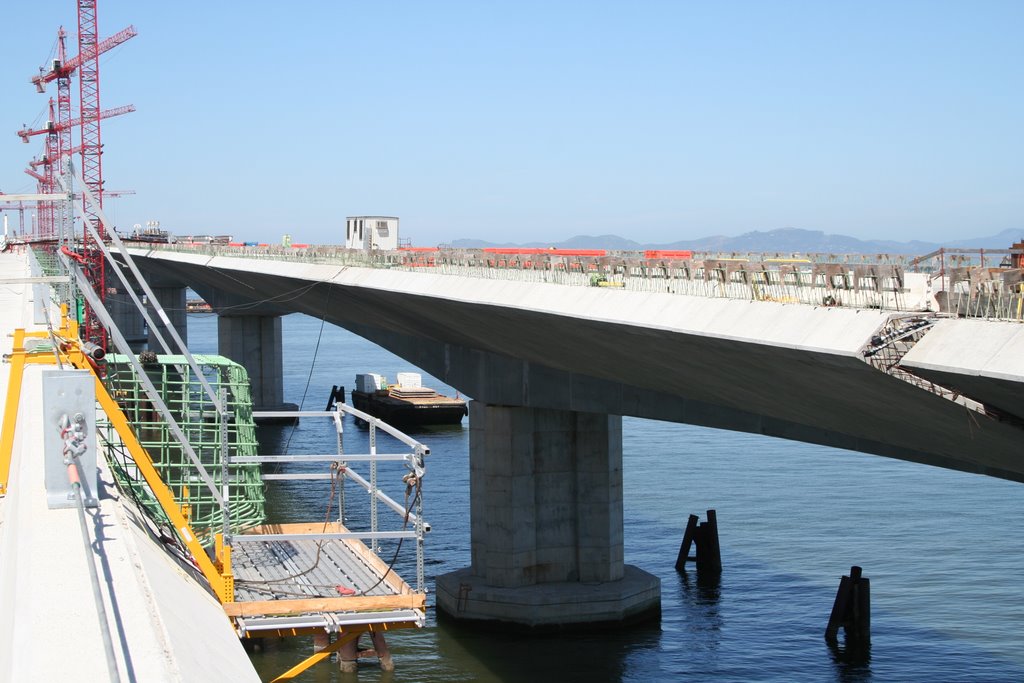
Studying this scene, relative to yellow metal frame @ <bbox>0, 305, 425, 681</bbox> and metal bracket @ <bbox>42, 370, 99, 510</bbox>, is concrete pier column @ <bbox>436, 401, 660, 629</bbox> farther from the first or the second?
metal bracket @ <bbox>42, 370, 99, 510</bbox>

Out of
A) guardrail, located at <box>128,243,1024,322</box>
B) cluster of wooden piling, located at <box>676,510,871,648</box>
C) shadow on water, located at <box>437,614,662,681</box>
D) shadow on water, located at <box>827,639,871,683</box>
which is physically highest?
guardrail, located at <box>128,243,1024,322</box>

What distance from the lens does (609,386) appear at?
1119 inches

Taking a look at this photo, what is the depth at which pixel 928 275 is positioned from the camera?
15.2 meters

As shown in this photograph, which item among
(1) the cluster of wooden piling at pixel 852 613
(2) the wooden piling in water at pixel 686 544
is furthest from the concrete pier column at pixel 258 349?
(1) the cluster of wooden piling at pixel 852 613

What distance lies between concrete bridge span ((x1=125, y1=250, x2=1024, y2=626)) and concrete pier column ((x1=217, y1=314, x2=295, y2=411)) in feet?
108

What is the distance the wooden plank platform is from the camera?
13.2m

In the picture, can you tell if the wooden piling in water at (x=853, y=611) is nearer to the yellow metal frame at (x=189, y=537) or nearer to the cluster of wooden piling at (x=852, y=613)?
the cluster of wooden piling at (x=852, y=613)

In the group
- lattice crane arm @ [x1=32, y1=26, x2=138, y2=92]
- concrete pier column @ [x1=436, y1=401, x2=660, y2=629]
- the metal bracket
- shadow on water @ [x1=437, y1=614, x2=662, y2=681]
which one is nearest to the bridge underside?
concrete pier column @ [x1=436, y1=401, x2=660, y2=629]

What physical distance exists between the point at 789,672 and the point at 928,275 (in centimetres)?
1381

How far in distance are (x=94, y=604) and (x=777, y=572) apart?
27466mm

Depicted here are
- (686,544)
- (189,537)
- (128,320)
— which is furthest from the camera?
(128,320)

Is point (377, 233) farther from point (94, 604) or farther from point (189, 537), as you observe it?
point (94, 604)

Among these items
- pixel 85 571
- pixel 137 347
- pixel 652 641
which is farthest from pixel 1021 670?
pixel 137 347

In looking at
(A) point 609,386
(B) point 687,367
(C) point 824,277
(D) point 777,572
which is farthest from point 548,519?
(C) point 824,277
